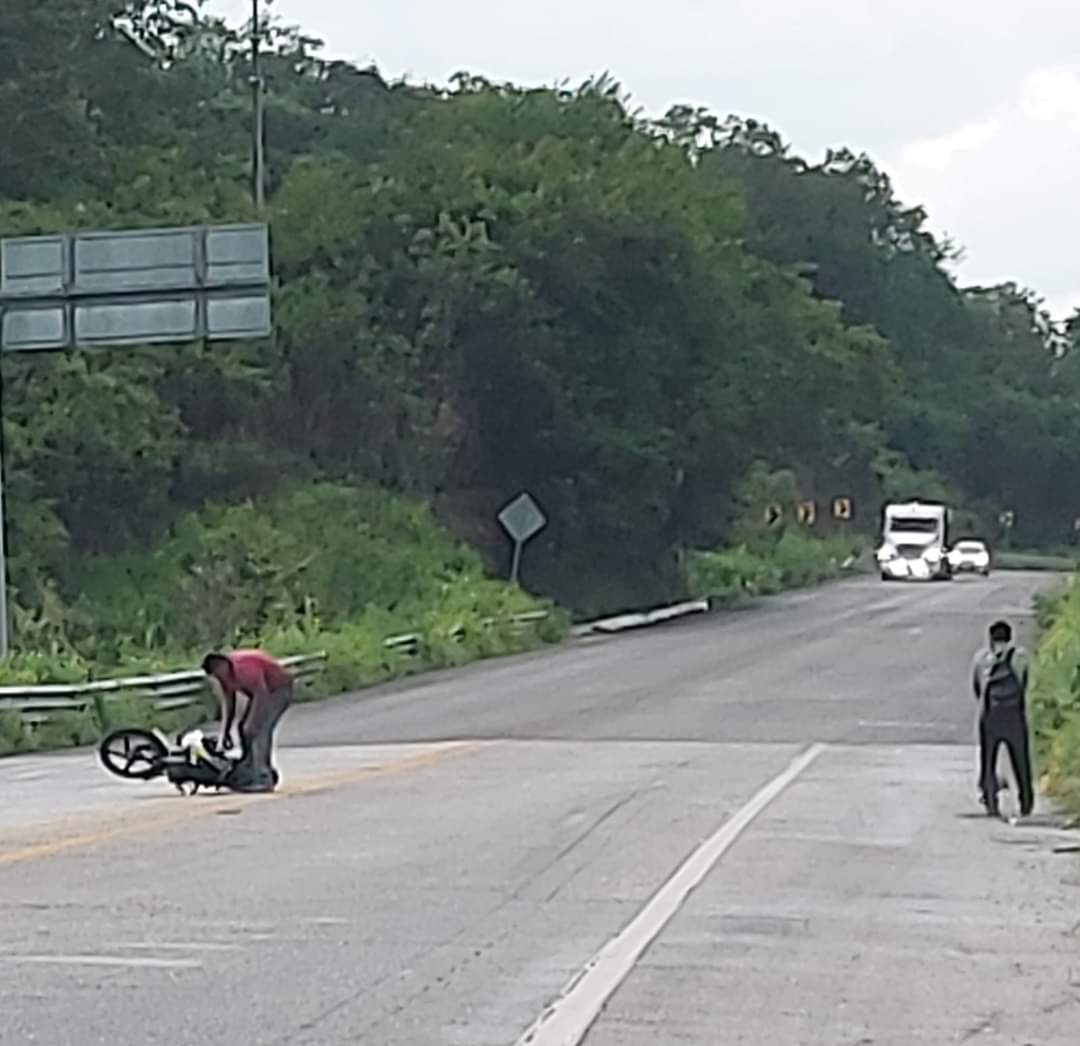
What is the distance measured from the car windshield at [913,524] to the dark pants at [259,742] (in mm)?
75919

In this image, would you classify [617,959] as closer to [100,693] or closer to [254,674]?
[254,674]

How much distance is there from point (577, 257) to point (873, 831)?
43772 mm

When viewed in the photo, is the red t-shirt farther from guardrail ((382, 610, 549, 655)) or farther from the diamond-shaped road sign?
the diamond-shaped road sign

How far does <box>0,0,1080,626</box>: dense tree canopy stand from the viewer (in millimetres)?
56125

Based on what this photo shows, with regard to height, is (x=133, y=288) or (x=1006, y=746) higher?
(x=133, y=288)

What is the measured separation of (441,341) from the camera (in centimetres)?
6344

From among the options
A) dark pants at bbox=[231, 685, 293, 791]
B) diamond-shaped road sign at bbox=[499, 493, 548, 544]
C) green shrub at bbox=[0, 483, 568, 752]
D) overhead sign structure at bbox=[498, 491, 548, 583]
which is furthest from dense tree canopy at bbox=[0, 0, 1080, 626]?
dark pants at bbox=[231, 685, 293, 791]

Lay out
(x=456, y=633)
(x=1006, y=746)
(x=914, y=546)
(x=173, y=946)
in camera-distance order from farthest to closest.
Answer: (x=914, y=546) → (x=456, y=633) → (x=1006, y=746) → (x=173, y=946)

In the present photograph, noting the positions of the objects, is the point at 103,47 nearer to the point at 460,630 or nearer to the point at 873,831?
the point at 460,630

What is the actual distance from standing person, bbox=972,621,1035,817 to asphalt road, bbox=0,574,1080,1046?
0.49 m

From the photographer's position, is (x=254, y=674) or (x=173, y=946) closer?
(x=173, y=946)

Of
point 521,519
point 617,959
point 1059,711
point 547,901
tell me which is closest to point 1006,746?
point 1059,711

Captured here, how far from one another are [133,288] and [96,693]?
6811 mm

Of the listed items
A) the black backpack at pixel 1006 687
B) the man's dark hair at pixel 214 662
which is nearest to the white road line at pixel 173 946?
the man's dark hair at pixel 214 662
